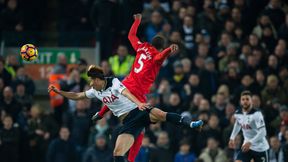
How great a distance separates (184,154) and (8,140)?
168 inches

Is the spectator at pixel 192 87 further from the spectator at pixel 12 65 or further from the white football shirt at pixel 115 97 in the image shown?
the white football shirt at pixel 115 97

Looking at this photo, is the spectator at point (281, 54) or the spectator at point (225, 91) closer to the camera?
the spectator at point (225, 91)

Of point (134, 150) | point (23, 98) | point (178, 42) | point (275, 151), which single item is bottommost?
point (275, 151)

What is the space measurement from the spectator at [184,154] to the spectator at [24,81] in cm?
423

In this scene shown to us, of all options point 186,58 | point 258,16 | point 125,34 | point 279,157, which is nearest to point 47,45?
point 125,34

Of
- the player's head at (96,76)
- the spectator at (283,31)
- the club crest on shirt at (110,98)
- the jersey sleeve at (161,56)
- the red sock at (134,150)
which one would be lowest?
the red sock at (134,150)

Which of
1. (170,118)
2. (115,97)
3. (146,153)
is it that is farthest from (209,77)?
(115,97)

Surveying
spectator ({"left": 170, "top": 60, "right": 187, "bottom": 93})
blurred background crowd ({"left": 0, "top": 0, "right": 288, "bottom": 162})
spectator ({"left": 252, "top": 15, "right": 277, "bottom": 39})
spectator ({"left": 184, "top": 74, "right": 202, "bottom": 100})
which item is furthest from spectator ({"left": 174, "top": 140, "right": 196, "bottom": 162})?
spectator ({"left": 252, "top": 15, "right": 277, "bottom": 39})

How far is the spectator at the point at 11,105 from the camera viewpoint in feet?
73.5

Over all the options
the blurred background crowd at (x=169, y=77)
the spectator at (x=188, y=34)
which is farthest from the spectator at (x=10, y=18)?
the spectator at (x=188, y=34)

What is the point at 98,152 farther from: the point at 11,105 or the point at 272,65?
the point at 272,65

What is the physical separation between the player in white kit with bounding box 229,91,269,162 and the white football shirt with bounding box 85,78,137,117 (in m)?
2.59

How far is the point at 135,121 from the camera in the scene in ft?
57.5

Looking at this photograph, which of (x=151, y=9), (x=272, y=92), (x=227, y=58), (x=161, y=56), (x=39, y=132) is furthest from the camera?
(x=151, y=9)
